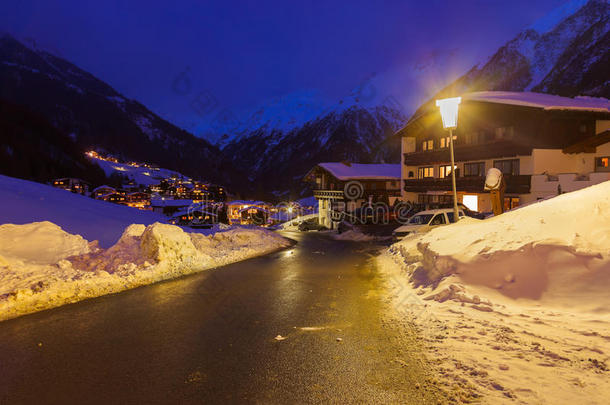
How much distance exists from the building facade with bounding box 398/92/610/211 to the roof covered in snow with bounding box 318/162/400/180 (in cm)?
990

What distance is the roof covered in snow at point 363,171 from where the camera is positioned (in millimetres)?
42928

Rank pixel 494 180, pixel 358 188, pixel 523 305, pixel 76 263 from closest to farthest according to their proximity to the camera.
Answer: pixel 523 305, pixel 76 263, pixel 494 180, pixel 358 188

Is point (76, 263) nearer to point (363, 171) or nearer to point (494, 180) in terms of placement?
point (494, 180)

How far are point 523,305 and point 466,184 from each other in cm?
2692

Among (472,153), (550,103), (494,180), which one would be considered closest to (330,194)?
(472,153)

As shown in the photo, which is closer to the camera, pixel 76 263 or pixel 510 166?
pixel 76 263

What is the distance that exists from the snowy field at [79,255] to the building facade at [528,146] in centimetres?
2077

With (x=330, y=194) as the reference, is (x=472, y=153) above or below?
above

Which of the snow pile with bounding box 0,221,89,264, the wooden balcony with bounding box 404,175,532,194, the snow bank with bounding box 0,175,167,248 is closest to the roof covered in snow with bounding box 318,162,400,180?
the wooden balcony with bounding box 404,175,532,194

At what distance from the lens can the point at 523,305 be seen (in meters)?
6.36

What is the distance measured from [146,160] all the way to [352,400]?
198172 millimetres

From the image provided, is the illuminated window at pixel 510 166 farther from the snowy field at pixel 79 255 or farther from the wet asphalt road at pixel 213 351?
the wet asphalt road at pixel 213 351

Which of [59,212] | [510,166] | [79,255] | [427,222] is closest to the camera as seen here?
[79,255]

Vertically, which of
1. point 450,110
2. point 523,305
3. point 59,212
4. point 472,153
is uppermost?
point 472,153
